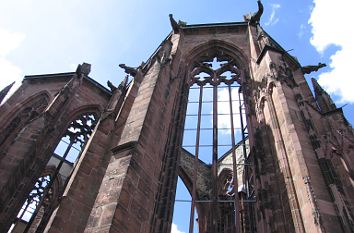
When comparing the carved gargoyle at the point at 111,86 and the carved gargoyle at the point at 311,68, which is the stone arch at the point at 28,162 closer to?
the carved gargoyle at the point at 111,86

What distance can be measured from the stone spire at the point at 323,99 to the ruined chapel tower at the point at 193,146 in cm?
3

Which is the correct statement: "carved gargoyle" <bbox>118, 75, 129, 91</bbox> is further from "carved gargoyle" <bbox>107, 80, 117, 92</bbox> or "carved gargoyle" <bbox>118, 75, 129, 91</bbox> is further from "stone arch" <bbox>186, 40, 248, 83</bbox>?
"stone arch" <bbox>186, 40, 248, 83</bbox>

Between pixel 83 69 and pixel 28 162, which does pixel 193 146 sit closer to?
pixel 28 162

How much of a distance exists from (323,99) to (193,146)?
442cm

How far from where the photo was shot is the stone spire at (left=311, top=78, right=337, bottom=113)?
30.3 ft

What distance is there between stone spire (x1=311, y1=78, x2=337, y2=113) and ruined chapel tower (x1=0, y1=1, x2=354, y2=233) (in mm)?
32

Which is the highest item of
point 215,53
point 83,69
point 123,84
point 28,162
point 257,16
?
point 257,16

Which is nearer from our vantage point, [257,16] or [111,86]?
[257,16]

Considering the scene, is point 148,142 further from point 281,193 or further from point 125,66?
point 125,66

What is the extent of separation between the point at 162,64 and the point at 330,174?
4832 mm

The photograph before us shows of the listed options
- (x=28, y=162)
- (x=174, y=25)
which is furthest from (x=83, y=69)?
(x=28, y=162)

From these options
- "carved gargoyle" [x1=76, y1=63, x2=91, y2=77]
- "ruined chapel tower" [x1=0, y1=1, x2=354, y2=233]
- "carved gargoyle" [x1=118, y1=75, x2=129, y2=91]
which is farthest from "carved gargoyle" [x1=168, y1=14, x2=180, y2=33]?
"carved gargoyle" [x1=76, y1=63, x2=91, y2=77]

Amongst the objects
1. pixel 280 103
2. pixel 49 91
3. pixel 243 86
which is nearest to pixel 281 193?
pixel 280 103

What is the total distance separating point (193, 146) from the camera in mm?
7609
